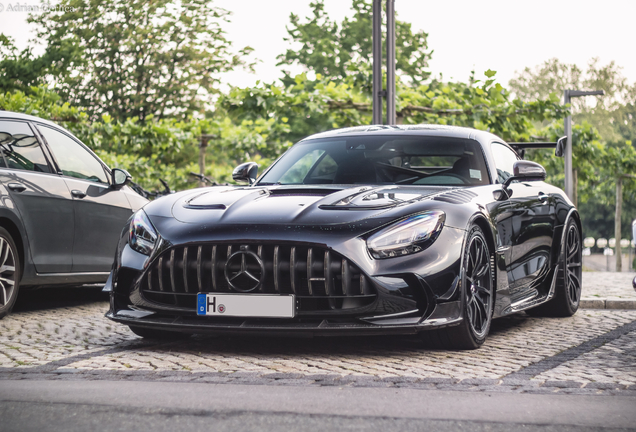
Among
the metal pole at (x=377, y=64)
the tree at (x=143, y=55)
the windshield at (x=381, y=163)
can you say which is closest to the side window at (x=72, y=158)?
the windshield at (x=381, y=163)

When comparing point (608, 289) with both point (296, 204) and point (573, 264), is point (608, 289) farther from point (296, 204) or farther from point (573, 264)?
point (296, 204)

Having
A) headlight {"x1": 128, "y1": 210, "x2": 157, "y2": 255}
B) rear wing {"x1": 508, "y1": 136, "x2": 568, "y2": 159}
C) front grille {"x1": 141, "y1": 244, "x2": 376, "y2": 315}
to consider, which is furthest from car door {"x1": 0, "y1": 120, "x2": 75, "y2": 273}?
rear wing {"x1": 508, "y1": 136, "x2": 568, "y2": 159}

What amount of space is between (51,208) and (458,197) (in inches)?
144

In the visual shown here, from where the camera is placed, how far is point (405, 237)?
204 inches

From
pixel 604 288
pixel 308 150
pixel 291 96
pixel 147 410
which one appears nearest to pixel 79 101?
pixel 291 96

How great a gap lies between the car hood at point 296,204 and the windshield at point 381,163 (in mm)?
486

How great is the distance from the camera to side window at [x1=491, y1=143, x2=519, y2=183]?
23.0ft

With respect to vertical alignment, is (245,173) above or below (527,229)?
above

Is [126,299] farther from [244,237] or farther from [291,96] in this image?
[291,96]

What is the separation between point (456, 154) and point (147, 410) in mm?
3761

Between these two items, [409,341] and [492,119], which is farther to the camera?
[492,119]

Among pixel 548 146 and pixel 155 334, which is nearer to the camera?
pixel 155 334

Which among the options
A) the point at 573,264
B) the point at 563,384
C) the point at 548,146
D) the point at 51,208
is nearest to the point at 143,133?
the point at 548,146

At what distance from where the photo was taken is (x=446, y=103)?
18734 mm
